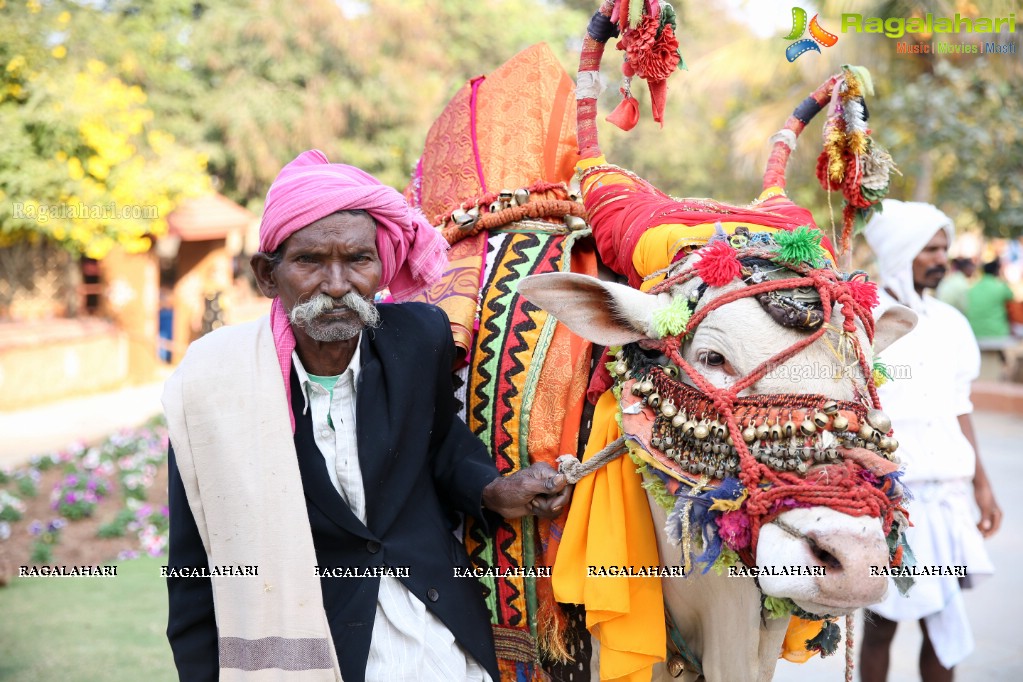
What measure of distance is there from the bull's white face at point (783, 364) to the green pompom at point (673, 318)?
36 mm

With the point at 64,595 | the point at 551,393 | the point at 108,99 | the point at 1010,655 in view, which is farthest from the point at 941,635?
the point at 108,99

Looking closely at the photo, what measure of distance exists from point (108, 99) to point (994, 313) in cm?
1231

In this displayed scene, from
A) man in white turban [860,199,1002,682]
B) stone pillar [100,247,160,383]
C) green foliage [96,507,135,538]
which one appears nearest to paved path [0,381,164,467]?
stone pillar [100,247,160,383]

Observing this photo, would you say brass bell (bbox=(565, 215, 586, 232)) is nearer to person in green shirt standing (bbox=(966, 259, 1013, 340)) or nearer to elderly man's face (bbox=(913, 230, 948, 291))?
elderly man's face (bbox=(913, 230, 948, 291))

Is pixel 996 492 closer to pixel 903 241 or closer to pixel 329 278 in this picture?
pixel 903 241

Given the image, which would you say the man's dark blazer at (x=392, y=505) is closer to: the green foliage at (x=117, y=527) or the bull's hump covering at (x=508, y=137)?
the bull's hump covering at (x=508, y=137)

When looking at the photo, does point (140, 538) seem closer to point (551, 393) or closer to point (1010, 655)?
point (551, 393)

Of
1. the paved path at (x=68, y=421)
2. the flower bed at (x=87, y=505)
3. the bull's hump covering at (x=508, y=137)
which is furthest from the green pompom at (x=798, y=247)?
the paved path at (x=68, y=421)

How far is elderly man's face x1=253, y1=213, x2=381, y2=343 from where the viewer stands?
2.42 metres

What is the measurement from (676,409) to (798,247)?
471 mm

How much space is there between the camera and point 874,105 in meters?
13.3

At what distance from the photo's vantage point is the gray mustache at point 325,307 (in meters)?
2.40

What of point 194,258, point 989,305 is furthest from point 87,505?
point 989,305

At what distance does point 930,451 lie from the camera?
420 centimetres
